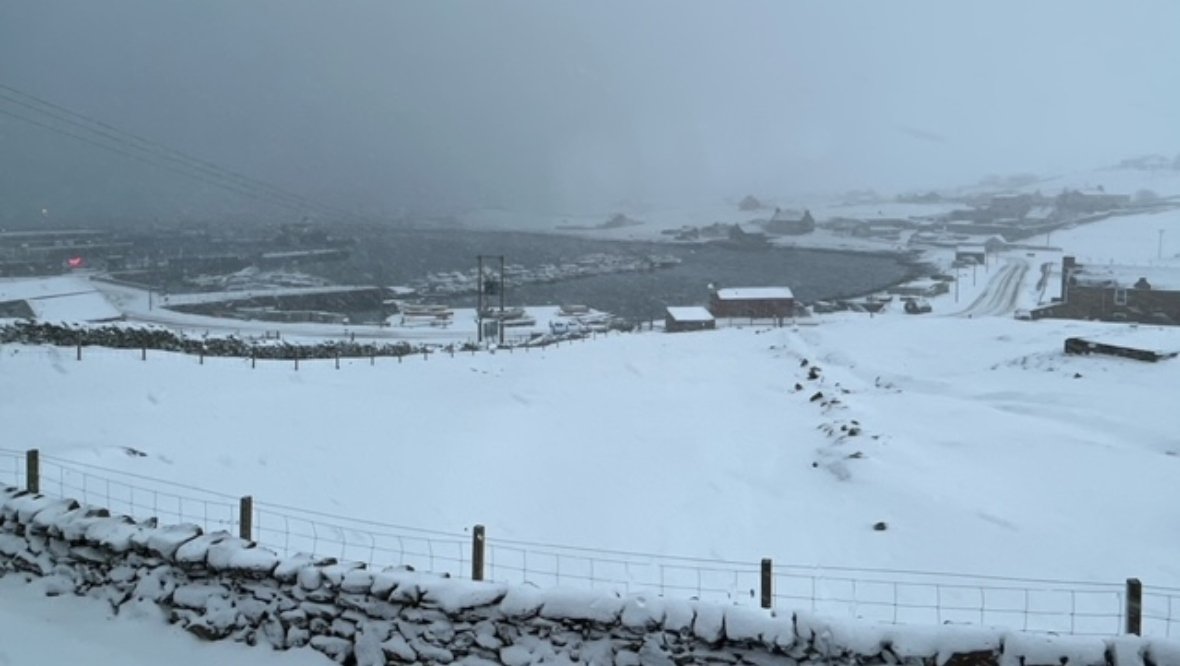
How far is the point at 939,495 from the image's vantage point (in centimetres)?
1131

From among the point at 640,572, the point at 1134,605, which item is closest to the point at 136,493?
the point at 640,572

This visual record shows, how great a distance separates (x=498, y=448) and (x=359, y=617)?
31.7 feet

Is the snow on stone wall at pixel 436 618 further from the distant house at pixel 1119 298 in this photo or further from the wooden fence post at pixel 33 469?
the distant house at pixel 1119 298

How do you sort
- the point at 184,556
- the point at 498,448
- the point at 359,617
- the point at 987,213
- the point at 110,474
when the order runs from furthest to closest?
the point at 987,213 → the point at 498,448 → the point at 110,474 → the point at 184,556 → the point at 359,617

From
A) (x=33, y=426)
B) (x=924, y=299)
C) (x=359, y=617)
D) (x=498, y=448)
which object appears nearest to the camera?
(x=359, y=617)

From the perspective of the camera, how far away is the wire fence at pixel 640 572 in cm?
750

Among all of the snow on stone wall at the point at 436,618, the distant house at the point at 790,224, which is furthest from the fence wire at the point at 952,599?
the distant house at the point at 790,224

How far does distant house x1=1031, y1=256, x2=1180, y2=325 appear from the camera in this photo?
36.3 m

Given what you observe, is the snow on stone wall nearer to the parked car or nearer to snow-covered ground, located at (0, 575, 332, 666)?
snow-covered ground, located at (0, 575, 332, 666)

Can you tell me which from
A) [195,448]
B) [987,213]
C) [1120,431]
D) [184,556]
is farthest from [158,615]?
[987,213]

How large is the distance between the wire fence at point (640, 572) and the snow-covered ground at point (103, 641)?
2120mm

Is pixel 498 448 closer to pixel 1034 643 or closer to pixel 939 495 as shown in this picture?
pixel 939 495

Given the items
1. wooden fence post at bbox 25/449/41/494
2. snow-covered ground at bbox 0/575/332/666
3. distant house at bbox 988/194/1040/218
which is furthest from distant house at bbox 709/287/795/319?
distant house at bbox 988/194/1040/218

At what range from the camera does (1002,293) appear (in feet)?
154
